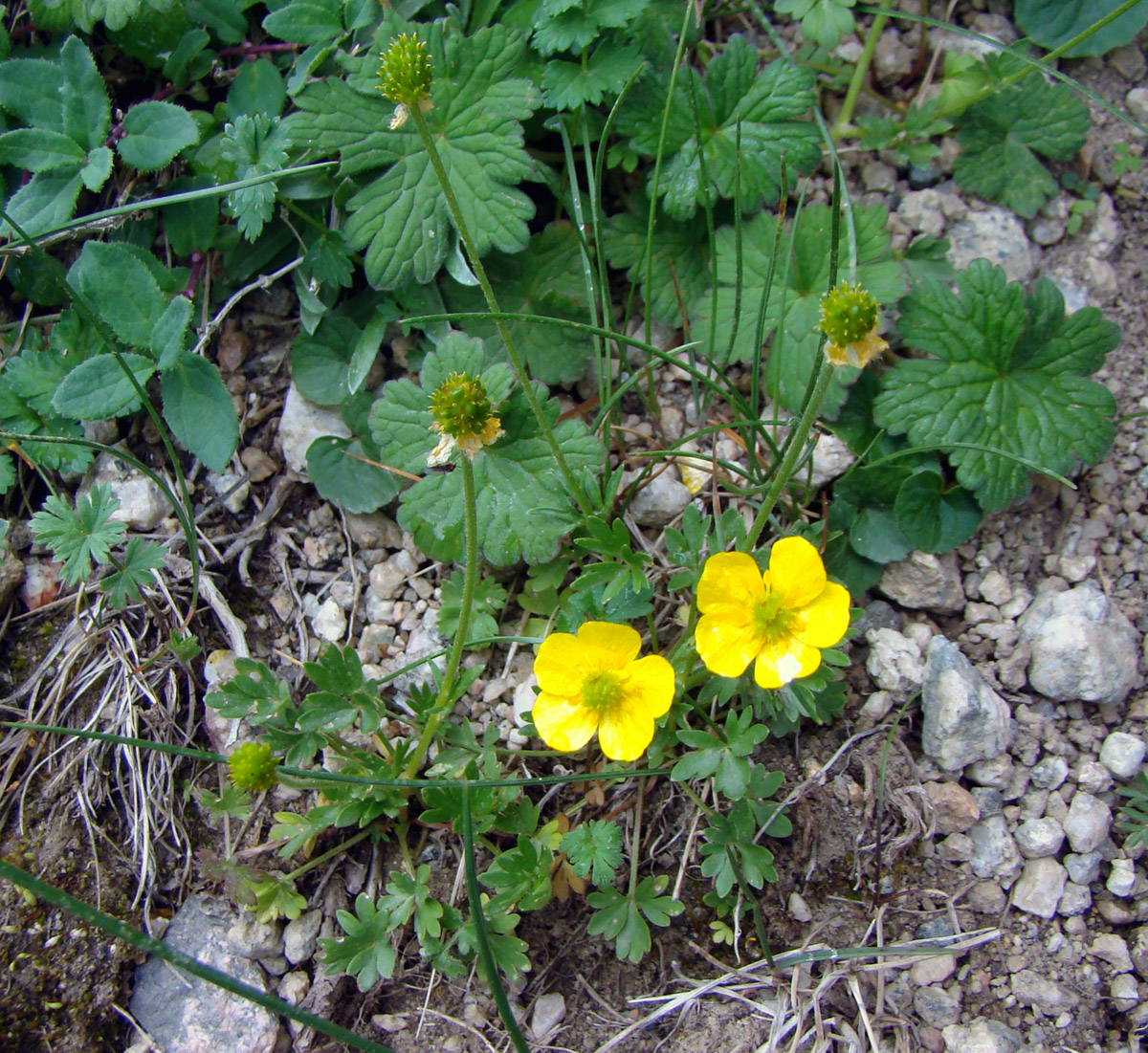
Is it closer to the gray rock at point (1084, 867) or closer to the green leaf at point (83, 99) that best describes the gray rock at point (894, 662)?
the gray rock at point (1084, 867)

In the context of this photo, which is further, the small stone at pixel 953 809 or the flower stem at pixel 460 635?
the small stone at pixel 953 809

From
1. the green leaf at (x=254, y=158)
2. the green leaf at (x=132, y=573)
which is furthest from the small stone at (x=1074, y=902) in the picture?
the green leaf at (x=254, y=158)

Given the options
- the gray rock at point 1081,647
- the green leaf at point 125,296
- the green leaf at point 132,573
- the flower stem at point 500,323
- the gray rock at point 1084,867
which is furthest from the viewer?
the green leaf at point 125,296

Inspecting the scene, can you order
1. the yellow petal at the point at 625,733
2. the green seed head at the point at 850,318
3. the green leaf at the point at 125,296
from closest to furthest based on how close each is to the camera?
the green seed head at the point at 850,318
the yellow petal at the point at 625,733
the green leaf at the point at 125,296

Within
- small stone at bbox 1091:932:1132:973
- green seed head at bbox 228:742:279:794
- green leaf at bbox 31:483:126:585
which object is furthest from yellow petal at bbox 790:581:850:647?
green leaf at bbox 31:483:126:585

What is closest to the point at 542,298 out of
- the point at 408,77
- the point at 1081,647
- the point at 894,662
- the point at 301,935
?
the point at 408,77

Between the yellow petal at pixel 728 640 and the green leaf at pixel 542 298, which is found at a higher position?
the green leaf at pixel 542 298
